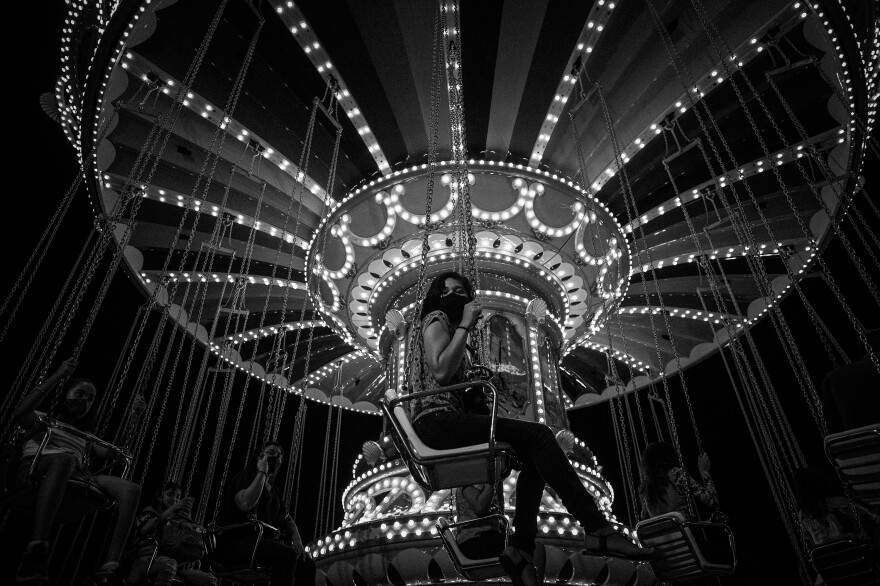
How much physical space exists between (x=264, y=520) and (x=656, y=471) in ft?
13.1

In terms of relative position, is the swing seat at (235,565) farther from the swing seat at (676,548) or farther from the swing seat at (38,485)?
the swing seat at (676,548)

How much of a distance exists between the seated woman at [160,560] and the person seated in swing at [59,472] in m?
1.23

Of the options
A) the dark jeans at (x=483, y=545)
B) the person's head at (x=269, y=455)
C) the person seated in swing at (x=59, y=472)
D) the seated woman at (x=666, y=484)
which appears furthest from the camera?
the person's head at (x=269, y=455)

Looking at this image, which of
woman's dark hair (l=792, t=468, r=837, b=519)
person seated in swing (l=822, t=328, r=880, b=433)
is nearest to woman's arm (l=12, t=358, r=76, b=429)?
person seated in swing (l=822, t=328, r=880, b=433)

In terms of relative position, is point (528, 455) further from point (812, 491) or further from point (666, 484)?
point (812, 491)

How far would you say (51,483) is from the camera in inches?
184

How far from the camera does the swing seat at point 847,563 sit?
15.9 feet

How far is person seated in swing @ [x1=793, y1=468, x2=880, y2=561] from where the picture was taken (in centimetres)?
568

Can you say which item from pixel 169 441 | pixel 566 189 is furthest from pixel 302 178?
pixel 169 441

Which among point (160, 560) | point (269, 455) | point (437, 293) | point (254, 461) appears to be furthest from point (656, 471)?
point (160, 560)

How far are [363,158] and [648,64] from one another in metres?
4.18

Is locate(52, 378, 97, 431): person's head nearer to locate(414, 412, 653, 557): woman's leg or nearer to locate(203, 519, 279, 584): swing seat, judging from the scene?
locate(203, 519, 279, 584): swing seat

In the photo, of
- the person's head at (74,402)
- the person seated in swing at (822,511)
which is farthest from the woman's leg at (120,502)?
the person seated in swing at (822,511)

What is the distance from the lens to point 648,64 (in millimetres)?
7891
